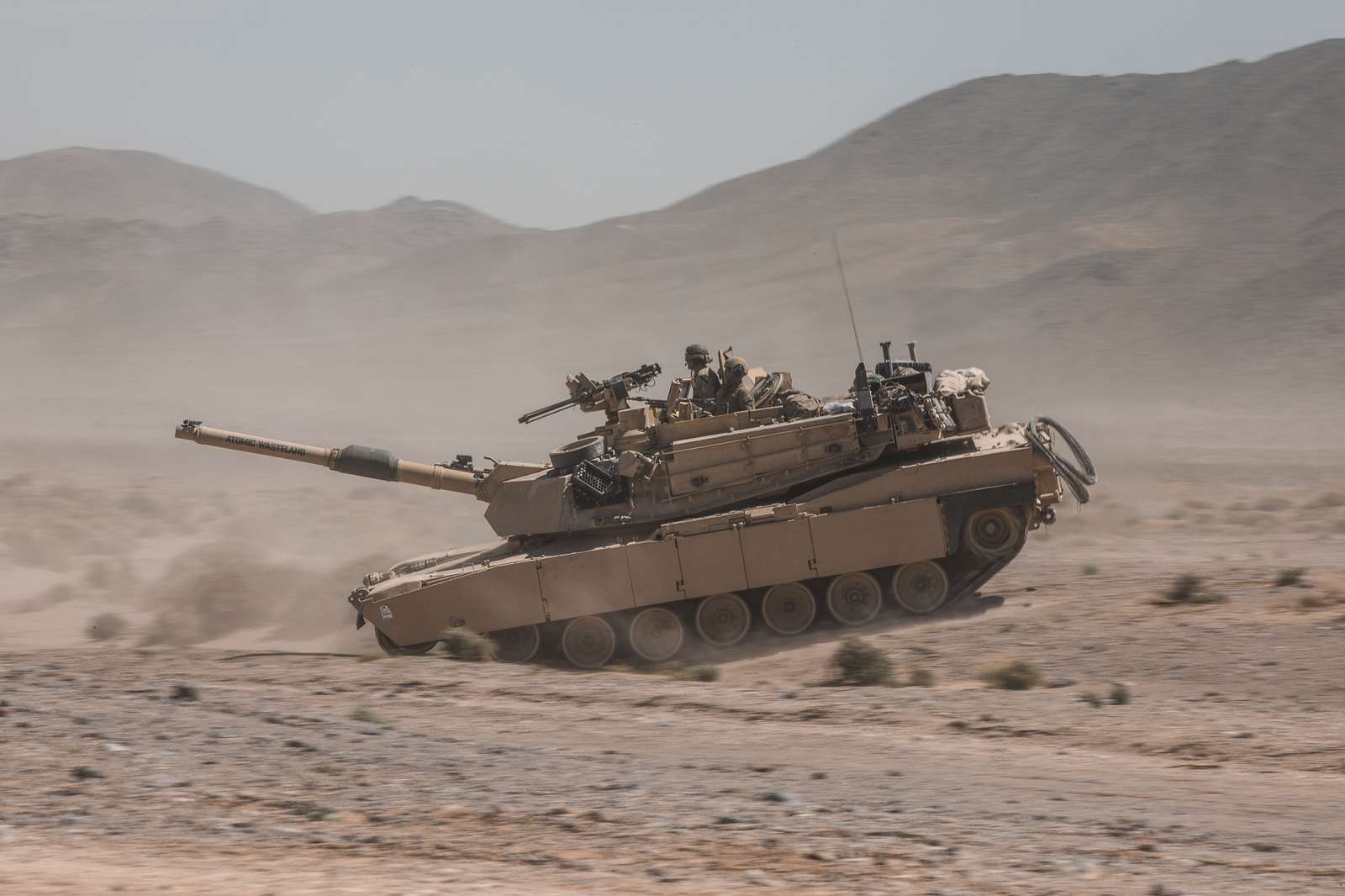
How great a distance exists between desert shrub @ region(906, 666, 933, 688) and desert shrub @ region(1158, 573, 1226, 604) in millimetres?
4309

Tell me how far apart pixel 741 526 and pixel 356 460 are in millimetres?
5124

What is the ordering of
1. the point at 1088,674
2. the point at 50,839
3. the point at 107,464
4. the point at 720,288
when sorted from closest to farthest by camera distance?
the point at 50,839 → the point at 1088,674 → the point at 107,464 → the point at 720,288

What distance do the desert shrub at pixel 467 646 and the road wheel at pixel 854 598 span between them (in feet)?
13.3

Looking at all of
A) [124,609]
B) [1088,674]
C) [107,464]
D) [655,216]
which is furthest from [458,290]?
[1088,674]

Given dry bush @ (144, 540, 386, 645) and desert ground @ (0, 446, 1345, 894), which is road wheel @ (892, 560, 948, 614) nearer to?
desert ground @ (0, 446, 1345, 894)

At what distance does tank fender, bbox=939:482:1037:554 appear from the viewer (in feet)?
51.6

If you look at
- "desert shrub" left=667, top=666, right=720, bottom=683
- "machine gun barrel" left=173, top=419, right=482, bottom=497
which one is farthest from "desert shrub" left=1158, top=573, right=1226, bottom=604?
"machine gun barrel" left=173, top=419, right=482, bottom=497

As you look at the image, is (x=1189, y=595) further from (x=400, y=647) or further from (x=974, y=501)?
(x=400, y=647)

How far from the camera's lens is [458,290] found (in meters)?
86.5

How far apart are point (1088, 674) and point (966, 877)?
20.5ft

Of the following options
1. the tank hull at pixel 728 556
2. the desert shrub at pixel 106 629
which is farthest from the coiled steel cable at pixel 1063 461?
the desert shrub at pixel 106 629

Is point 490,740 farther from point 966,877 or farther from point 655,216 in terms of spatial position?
point 655,216

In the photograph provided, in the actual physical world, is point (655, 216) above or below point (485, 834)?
above

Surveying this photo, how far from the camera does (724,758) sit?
1015 centimetres
